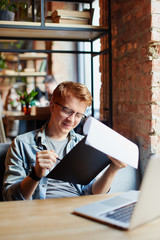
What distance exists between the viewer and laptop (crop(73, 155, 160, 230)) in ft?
2.82

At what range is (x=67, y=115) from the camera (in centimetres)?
165

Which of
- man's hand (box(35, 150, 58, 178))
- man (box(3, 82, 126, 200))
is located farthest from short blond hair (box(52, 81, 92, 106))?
man's hand (box(35, 150, 58, 178))

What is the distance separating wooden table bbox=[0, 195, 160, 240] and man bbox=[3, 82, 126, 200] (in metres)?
0.32

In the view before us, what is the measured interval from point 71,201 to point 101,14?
209 cm

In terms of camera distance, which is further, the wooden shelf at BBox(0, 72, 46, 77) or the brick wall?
the wooden shelf at BBox(0, 72, 46, 77)

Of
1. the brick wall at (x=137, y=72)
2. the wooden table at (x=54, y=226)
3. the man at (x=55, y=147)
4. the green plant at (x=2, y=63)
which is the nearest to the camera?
the wooden table at (x=54, y=226)

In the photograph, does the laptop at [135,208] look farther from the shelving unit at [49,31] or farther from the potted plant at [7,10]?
the potted plant at [7,10]

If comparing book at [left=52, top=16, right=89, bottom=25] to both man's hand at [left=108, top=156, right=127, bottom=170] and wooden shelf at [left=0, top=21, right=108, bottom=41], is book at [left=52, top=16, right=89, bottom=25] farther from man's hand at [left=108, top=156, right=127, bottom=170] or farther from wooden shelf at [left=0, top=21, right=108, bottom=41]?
man's hand at [left=108, top=156, right=127, bottom=170]

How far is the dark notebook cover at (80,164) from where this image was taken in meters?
1.25

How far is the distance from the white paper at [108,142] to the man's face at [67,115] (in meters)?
0.56

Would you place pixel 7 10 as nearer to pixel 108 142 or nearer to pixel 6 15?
pixel 6 15

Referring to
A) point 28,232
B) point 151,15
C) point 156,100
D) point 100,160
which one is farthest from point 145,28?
point 28,232

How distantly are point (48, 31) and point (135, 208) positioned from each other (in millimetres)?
1923

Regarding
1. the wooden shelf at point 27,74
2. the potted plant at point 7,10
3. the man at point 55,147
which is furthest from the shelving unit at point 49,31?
the wooden shelf at point 27,74
